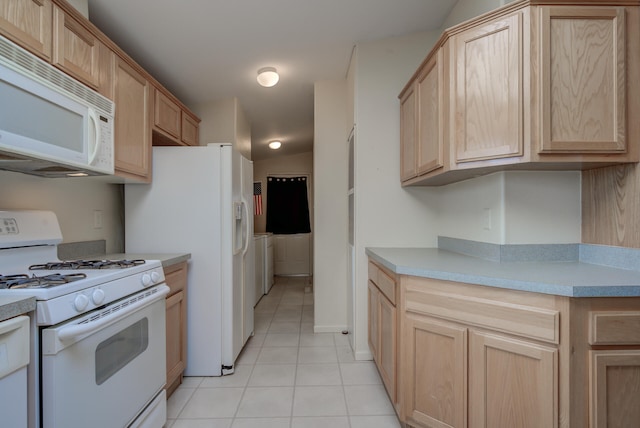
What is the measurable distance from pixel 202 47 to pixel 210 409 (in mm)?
2431

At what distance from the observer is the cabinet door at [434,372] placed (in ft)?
4.57

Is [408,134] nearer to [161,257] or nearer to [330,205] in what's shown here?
[330,205]

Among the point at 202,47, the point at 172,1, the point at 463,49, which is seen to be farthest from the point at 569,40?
the point at 202,47

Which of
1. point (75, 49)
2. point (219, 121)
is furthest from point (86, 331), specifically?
point (219, 121)

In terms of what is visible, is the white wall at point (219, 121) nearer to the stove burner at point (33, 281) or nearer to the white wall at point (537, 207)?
the stove burner at point (33, 281)

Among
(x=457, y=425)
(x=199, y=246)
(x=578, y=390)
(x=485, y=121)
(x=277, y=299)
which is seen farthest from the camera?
(x=277, y=299)

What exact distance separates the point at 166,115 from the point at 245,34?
2.81ft

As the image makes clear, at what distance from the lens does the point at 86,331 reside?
43.6 inches

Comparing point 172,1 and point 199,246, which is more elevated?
point 172,1

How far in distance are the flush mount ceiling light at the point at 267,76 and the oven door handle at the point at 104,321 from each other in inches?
77.0

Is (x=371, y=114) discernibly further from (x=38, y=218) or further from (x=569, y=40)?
(x=38, y=218)

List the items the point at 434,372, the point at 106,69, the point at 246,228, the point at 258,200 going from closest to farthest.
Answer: the point at 434,372
the point at 106,69
the point at 246,228
the point at 258,200

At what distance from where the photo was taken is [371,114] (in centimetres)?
254

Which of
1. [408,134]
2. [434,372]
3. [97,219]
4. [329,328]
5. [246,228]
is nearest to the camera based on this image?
[434,372]
